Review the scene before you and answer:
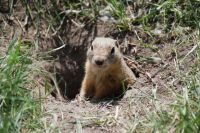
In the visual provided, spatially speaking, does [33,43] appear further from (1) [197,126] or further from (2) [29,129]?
(1) [197,126]

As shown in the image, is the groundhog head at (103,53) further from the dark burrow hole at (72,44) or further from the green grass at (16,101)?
the dark burrow hole at (72,44)

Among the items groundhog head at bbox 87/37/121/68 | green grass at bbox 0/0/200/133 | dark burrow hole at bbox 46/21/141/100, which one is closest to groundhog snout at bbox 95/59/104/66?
groundhog head at bbox 87/37/121/68

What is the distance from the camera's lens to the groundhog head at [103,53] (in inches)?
215

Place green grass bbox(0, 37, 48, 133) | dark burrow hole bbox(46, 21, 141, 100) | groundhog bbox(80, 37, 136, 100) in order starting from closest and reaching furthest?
green grass bbox(0, 37, 48, 133), groundhog bbox(80, 37, 136, 100), dark burrow hole bbox(46, 21, 141, 100)

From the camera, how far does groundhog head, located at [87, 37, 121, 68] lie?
5464 millimetres

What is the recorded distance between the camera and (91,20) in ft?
22.7

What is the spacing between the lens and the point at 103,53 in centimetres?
561

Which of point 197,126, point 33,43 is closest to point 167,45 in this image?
point 33,43

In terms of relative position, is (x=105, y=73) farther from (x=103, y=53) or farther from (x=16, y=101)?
(x=16, y=101)

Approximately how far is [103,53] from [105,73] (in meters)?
0.49

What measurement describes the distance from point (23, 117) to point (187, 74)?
5.74ft

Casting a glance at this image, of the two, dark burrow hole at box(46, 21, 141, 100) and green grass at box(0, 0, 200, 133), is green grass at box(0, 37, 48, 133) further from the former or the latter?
dark burrow hole at box(46, 21, 141, 100)

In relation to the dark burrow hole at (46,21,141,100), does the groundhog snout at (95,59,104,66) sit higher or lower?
higher

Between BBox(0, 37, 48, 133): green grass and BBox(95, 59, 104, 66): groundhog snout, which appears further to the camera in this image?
BBox(95, 59, 104, 66): groundhog snout
